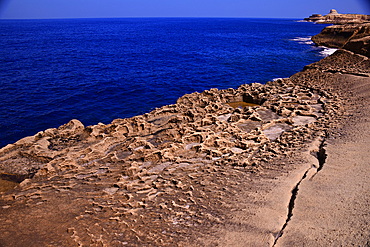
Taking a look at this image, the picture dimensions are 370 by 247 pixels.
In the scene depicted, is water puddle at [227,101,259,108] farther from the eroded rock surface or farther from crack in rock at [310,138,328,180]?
crack in rock at [310,138,328,180]

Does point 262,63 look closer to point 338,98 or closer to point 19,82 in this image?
point 338,98

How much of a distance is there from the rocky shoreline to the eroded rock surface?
0.13ft

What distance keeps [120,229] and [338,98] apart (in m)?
15.9

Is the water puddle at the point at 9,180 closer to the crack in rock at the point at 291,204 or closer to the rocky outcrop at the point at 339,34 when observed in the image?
the crack in rock at the point at 291,204

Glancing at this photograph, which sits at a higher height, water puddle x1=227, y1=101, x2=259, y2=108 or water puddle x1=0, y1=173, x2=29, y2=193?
water puddle x1=227, y1=101, x2=259, y2=108

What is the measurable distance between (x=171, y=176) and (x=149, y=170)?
3.28 ft

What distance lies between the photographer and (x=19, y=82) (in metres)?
28.5

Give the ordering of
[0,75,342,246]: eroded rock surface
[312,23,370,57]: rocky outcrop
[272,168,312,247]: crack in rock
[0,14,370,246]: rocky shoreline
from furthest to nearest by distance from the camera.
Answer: [312,23,370,57]: rocky outcrop < [0,75,342,246]: eroded rock surface < [0,14,370,246]: rocky shoreline < [272,168,312,247]: crack in rock

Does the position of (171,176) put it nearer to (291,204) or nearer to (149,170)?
(149,170)

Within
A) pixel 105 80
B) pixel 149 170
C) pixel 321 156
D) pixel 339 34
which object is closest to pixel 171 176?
pixel 149 170

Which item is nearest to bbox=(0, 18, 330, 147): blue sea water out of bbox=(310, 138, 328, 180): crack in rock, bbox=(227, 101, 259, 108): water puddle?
bbox=(227, 101, 259, 108): water puddle

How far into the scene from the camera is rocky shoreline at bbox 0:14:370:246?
23.9ft

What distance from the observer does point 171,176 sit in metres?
10.1

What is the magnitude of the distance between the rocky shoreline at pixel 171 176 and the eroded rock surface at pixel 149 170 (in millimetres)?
40
